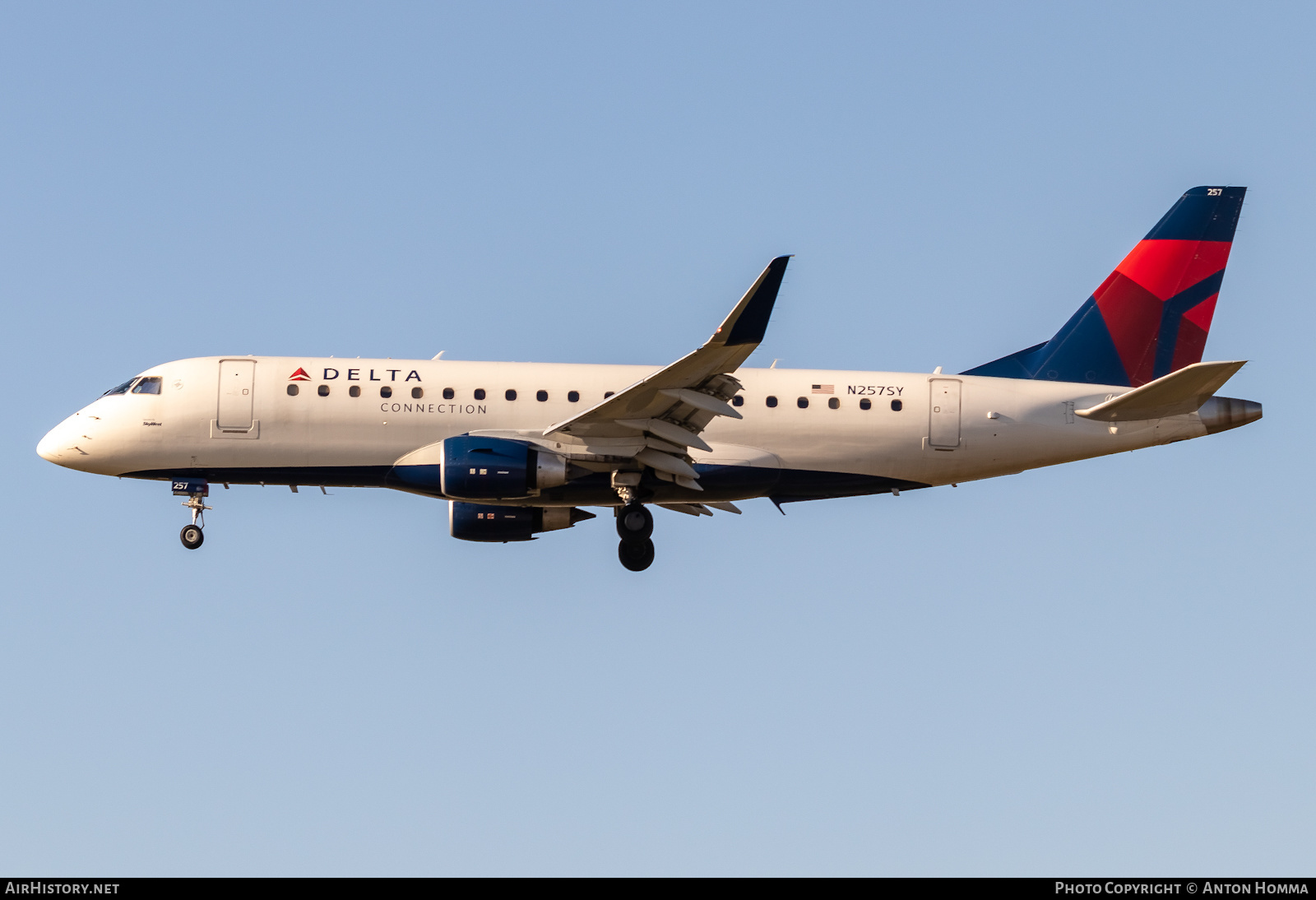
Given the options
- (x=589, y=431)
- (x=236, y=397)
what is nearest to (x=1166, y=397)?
(x=589, y=431)

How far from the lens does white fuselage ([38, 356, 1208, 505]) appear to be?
3375cm

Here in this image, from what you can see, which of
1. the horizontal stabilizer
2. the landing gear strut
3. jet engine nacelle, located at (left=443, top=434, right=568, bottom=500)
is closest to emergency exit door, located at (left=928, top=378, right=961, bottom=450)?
the horizontal stabilizer

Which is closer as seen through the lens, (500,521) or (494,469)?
(494,469)

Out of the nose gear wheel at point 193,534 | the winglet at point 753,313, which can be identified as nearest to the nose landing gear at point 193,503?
the nose gear wheel at point 193,534

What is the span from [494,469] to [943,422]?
9895 millimetres

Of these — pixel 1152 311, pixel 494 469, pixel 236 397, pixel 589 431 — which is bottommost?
pixel 494 469

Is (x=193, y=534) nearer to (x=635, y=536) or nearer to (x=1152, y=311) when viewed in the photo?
(x=635, y=536)

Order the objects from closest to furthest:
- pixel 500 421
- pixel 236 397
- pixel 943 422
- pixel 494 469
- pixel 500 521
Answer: pixel 494 469 < pixel 500 421 < pixel 236 397 < pixel 943 422 < pixel 500 521

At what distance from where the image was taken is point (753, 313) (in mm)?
29156

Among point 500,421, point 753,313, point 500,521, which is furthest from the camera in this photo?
point 500,521

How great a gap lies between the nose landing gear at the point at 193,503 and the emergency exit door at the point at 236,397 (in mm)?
1494

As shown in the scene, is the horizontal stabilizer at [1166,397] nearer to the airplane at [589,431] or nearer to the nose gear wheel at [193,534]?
the airplane at [589,431]

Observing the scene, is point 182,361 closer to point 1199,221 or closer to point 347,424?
point 347,424

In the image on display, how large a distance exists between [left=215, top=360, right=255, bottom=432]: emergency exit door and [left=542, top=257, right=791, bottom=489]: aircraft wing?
647cm
